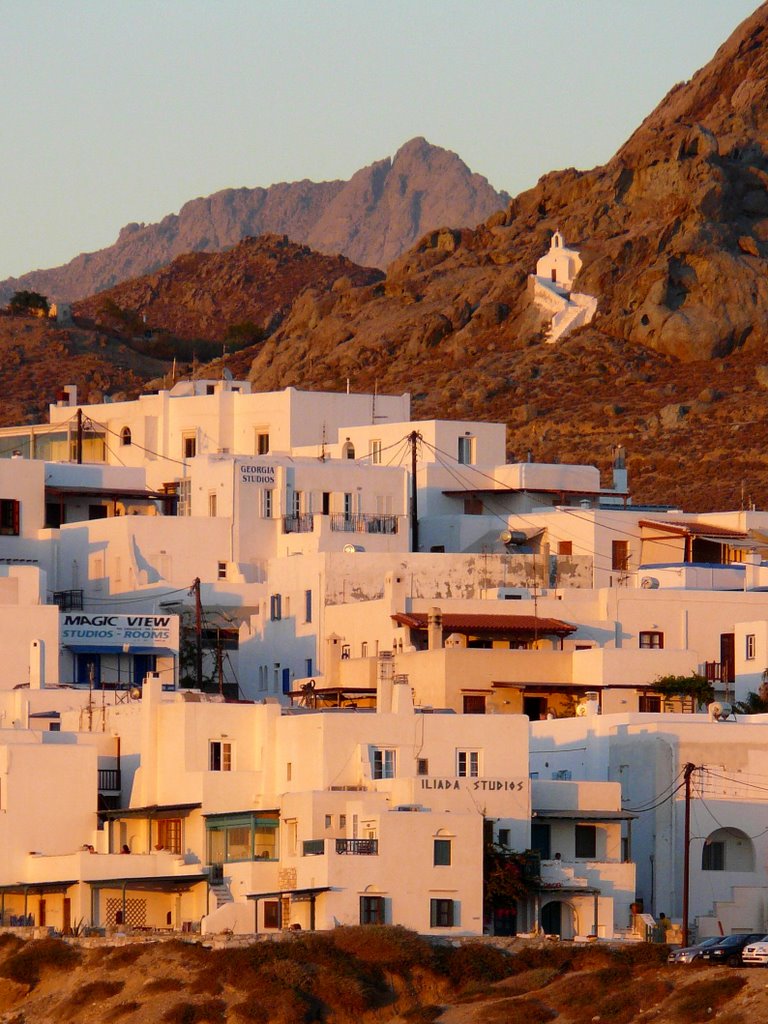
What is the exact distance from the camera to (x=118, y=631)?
83.1 metres

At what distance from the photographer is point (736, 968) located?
53.0 metres

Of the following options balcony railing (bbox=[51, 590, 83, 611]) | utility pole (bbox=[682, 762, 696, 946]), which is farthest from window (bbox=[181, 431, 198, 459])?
utility pole (bbox=[682, 762, 696, 946])

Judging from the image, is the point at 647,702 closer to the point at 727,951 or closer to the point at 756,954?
the point at 727,951

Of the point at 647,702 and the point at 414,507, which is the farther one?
the point at 414,507

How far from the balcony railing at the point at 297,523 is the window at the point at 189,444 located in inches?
456

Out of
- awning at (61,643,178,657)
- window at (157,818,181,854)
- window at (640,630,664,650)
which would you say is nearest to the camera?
window at (157,818,181,854)

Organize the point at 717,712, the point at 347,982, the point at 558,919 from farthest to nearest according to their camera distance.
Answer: the point at 717,712 → the point at 558,919 → the point at 347,982

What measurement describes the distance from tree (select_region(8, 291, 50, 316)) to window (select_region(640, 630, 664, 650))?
356 feet

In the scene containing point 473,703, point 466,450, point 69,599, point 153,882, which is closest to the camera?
point 153,882

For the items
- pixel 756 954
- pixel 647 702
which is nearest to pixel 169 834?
pixel 756 954

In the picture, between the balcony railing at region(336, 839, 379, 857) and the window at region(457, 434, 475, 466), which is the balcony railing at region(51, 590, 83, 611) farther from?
the balcony railing at region(336, 839, 379, 857)

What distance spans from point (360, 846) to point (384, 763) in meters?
4.24

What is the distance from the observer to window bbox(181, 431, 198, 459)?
10250 cm

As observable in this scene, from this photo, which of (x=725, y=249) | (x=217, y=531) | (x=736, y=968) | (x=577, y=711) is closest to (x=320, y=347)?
(x=725, y=249)
